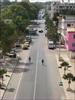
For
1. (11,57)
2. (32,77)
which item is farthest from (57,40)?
(32,77)

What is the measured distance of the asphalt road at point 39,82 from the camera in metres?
40.5

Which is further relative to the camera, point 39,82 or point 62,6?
point 62,6

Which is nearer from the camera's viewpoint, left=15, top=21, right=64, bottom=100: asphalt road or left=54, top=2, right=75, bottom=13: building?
left=15, top=21, right=64, bottom=100: asphalt road

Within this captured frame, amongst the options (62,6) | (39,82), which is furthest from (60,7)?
(39,82)

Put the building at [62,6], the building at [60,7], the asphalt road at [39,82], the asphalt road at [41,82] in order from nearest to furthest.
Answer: the asphalt road at [39,82] → the asphalt road at [41,82] → the building at [60,7] → the building at [62,6]

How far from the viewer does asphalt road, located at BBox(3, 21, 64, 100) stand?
133 feet

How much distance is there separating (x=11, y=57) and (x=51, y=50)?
14.5 meters

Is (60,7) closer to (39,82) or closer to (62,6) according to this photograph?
(62,6)

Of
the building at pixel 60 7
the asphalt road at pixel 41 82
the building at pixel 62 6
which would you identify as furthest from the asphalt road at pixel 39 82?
the building at pixel 62 6

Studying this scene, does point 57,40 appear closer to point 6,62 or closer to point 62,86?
point 6,62

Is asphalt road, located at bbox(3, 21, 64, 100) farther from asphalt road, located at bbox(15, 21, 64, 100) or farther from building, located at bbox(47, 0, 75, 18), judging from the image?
building, located at bbox(47, 0, 75, 18)

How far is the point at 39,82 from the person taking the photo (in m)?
47.6

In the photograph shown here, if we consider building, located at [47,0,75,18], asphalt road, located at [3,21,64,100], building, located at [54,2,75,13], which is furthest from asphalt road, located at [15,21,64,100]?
building, located at [54,2,75,13]

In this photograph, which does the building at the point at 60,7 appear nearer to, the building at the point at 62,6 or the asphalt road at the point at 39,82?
the building at the point at 62,6
